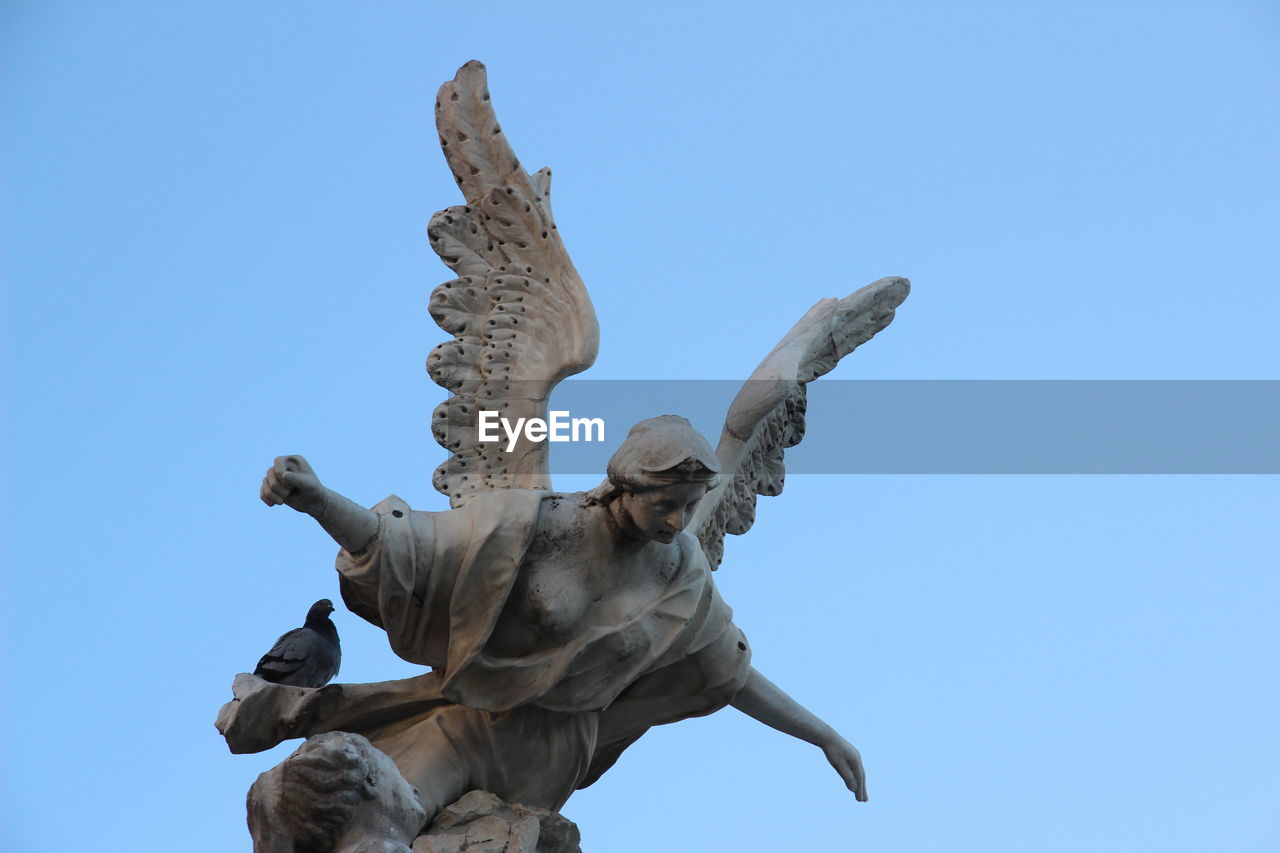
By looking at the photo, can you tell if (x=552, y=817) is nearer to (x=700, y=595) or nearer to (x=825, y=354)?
(x=700, y=595)

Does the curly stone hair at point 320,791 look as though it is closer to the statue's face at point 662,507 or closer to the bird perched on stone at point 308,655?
the statue's face at point 662,507

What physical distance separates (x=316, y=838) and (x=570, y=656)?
52.3 inches

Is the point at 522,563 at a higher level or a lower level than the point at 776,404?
lower

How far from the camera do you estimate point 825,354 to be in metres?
10.3

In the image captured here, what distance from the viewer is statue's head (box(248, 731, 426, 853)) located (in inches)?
294

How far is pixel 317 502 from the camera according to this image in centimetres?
771

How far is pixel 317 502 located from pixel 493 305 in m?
2.03

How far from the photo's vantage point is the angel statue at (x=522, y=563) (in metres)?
8.21

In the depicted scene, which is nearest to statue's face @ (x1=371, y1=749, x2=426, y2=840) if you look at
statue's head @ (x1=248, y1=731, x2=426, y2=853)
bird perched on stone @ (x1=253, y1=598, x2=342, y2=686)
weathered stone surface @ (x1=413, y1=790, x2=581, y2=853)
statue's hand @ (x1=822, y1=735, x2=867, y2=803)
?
statue's head @ (x1=248, y1=731, x2=426, y2=853)

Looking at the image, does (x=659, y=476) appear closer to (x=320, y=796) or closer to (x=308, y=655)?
(x=320, y=796)

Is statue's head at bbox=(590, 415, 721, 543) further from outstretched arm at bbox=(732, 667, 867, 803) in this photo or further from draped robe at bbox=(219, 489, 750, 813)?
outstretched arm at bbox=(732, 667, 867, 803)

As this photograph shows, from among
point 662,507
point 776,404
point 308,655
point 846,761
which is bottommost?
point 846,761

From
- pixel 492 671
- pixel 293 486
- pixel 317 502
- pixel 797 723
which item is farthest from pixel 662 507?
pixel 797 723

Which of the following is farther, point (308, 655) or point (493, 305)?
point (493, 305)
